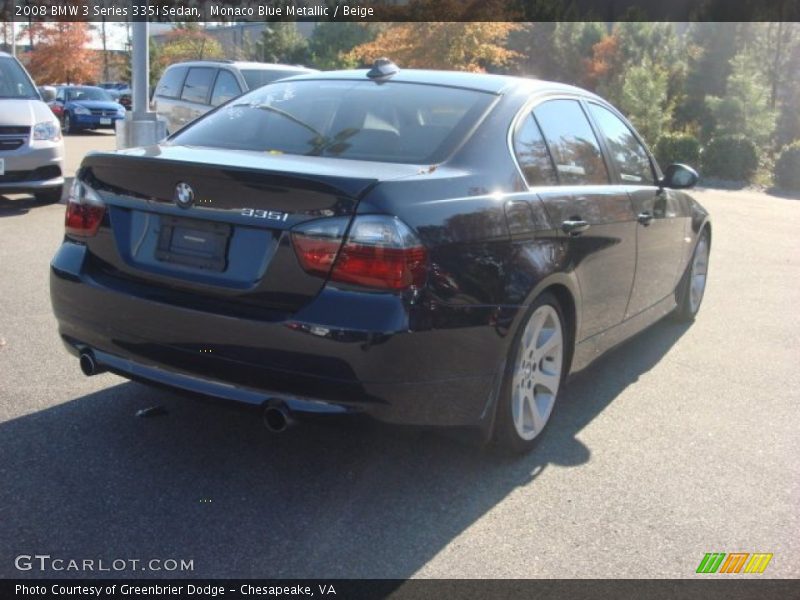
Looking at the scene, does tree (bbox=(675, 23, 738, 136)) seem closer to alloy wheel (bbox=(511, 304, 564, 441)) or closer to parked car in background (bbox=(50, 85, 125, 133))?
parked car in background (bbox=(50, 85, 125, 133))

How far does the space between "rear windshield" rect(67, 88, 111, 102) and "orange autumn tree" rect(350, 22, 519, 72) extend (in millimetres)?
10851

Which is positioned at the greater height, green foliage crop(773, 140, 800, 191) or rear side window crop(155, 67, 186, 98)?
rear side window crop(155, 67, 186, 98)

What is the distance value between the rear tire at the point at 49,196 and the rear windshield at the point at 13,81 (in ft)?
3.92

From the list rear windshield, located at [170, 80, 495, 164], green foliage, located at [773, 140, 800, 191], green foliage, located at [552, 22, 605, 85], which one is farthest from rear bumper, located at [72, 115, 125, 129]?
rear windshield, located at [170, 80, 495, 164]

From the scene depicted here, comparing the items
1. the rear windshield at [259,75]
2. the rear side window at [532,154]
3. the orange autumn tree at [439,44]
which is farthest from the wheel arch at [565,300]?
the orange autumn tree at [439,44]

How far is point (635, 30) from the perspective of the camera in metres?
33.1

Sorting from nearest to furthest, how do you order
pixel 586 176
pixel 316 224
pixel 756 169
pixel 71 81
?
pixel 316 224 < pixel 586 176 < pixel 756 169 < pixel 71 81

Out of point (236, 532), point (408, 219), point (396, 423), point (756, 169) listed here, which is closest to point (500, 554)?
point (396, 423)

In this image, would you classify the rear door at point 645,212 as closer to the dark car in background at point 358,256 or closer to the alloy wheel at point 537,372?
the dark car in background at point 358,256

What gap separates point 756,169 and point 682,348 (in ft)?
54.2

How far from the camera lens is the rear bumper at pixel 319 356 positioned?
311 cm

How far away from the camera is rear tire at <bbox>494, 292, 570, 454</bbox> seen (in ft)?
12.1

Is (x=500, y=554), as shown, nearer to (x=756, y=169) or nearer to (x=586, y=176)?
(x=586, y=176)

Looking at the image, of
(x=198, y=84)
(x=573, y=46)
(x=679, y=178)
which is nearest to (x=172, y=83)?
(x=198, y=84)
